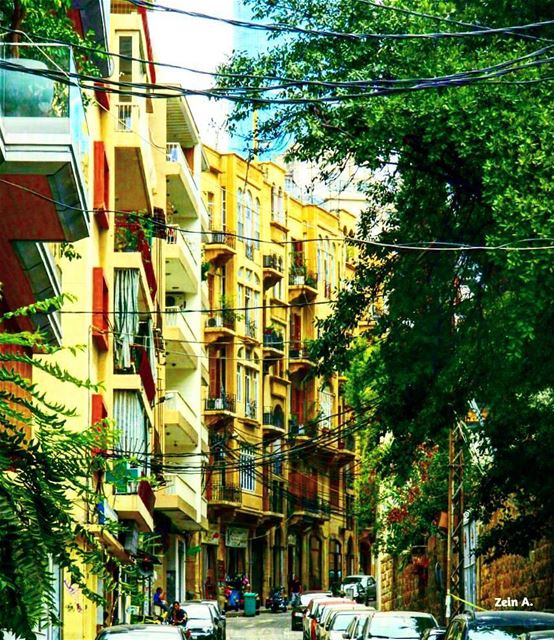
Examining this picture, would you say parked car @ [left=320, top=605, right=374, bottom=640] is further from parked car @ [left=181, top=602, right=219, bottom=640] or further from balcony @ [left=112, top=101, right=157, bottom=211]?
balcony @ [left=112, top=101, right=157, bottom=211]

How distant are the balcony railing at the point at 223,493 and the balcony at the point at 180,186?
22963mm

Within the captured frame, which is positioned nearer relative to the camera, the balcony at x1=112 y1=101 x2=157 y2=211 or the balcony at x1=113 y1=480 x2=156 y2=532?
the balcony at x1=113 y1=480 x2=156 y2=532

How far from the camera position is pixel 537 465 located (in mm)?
29219

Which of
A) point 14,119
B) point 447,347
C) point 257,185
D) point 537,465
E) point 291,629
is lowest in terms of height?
point 291,629

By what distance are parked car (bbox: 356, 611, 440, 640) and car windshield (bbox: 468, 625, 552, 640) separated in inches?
340

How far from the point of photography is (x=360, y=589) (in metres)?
81.8

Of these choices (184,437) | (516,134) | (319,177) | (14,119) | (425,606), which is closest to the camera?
(14,119)

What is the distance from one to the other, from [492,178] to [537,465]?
7.96 meters

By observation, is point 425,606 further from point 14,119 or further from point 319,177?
point 14,119

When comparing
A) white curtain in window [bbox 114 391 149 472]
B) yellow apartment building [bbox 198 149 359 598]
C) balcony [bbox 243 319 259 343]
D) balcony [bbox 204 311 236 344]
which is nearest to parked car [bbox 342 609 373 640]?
white curtain in window [bbox 114 391 149 472]

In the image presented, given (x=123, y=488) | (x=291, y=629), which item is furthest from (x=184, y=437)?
(x=123, y=488)

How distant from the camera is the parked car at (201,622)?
39.5m

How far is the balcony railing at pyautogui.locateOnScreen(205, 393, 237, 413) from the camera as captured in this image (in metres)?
86.4

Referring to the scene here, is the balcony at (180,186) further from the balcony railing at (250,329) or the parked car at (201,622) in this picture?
the balcony railing at (250,329)
